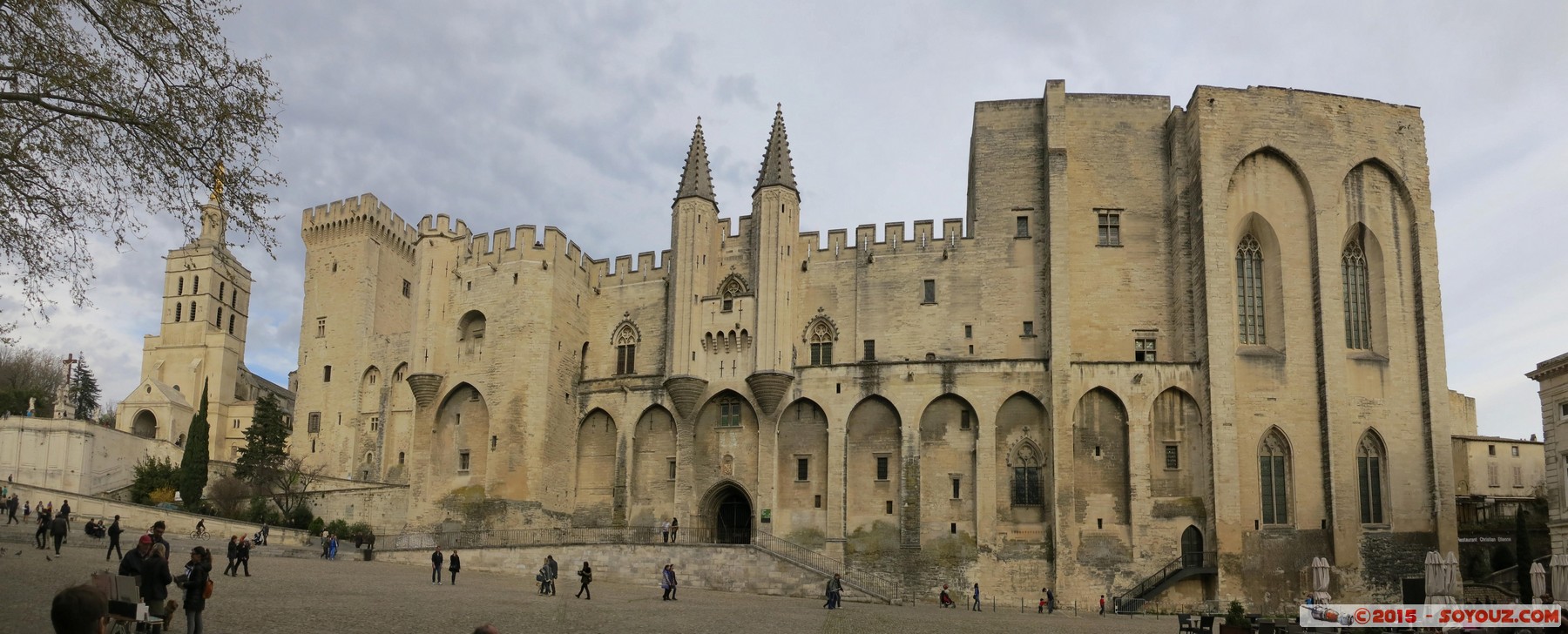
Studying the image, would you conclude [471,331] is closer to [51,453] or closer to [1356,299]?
[51,453]

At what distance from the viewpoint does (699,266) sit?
4362 centimetres

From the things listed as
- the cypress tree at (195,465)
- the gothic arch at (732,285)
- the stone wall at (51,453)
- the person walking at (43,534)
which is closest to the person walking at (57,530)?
the person walking at (43,534)

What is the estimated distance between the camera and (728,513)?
140 feet

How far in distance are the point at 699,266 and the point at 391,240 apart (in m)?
20.4

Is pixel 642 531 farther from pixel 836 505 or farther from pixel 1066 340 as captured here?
pixel 1066 340

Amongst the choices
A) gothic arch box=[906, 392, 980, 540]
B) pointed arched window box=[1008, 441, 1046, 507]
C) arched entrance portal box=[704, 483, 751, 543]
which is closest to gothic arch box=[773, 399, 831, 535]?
arched entrance portal box=[704, 483, 751, 543]

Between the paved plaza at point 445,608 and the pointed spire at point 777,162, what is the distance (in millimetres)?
15268

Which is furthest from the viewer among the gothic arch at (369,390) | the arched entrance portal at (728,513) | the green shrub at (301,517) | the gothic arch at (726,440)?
the gothic arch at (369,390)

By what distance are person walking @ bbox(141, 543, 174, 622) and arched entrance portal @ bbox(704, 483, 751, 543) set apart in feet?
94.6

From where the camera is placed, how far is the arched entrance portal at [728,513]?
42.2 meters

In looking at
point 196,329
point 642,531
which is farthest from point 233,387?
point 642,531

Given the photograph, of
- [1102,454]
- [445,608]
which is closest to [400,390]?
[1102,454]

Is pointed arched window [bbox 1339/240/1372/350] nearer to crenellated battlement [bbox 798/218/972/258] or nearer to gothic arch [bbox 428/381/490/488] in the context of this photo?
crenellated battlement [bbox 798/218/972/258]

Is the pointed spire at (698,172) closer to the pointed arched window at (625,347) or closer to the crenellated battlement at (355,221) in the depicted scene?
the pointed arched window at (625,347)
